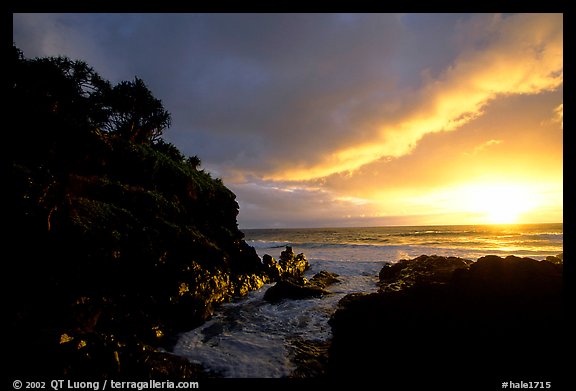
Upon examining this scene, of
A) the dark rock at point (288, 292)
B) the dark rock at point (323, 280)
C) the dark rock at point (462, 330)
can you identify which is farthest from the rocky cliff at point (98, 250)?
the dark rock at point (462, 330)

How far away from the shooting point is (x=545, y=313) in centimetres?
511

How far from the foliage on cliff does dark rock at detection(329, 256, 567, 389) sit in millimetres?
5185

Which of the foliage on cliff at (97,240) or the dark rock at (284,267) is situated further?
the dark rock at (284,267)

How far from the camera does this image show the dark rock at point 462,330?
4.50m

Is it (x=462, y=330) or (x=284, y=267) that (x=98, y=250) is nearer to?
(x=462, y=330)

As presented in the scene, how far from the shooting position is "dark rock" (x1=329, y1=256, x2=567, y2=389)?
4.50 metres

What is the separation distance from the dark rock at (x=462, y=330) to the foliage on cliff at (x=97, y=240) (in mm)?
5185

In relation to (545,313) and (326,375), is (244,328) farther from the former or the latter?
(545,313)

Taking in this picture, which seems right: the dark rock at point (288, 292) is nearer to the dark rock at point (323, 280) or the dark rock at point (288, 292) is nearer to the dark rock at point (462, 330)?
the dark rock at point (323, 280)

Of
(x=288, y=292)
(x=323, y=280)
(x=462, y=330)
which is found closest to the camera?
(x=462, y=330)

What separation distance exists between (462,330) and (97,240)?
10.1 metres

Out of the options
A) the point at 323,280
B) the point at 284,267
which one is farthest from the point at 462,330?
the point at 284,267

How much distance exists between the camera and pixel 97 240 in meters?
7.52

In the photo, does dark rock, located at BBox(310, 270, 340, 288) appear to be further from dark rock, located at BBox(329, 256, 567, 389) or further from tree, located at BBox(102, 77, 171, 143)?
tree, located at BBox(102, 77, 171, 143)
